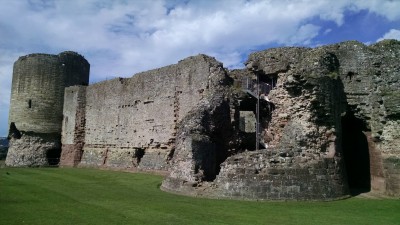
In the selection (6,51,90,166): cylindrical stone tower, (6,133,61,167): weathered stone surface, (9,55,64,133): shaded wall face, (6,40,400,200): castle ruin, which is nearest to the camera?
(6,40,400,200): castle ruin

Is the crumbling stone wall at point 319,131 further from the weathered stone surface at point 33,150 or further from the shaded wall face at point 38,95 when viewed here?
the shaded wall face at point 38,95

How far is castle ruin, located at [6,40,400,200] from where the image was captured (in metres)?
12.7

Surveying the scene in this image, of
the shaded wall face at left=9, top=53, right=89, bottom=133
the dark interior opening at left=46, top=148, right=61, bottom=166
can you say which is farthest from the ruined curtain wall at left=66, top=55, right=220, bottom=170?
the dark interior opening at left=46, top=148, right=61, bottom=166

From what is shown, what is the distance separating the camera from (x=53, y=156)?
31.5 metres

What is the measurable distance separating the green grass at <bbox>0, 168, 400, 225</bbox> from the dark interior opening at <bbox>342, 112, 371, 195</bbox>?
10.3ft

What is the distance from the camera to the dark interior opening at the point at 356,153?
1578 centimetres

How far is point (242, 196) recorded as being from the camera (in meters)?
12.4

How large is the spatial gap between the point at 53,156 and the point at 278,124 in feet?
73.0

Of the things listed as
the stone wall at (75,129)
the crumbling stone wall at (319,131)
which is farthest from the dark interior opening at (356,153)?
the stone wall at (75,129)

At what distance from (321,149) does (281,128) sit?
1688mm

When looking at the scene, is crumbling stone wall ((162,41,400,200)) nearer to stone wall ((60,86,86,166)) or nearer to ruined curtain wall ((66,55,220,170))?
ruined curtain wall ((66,55,220,170))

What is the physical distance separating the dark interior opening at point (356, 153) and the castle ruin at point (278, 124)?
1.6 inches

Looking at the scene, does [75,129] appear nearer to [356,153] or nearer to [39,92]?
[39,92]

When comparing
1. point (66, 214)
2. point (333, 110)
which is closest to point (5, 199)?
point (66, 214)
